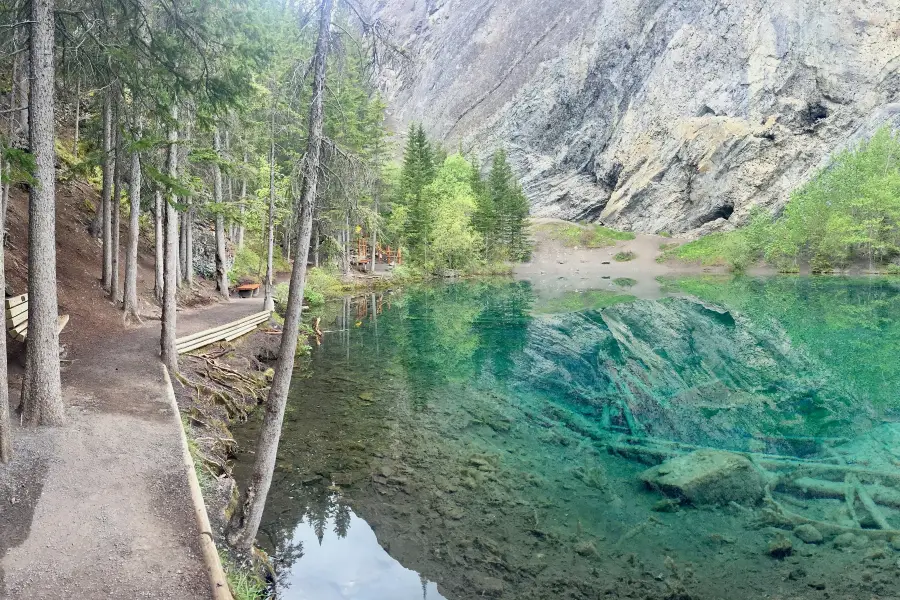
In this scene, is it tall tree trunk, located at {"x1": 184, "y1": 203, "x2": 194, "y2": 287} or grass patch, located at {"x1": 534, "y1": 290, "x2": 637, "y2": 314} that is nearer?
tall tree trunk, located at {"x1": 184, "y1": 203, "x2": 194, "y2": 287}

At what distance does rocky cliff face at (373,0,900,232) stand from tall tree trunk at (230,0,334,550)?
7667cm

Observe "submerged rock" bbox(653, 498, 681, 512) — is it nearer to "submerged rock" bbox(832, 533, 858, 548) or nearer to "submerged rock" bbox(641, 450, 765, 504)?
"submerged rock" bbox(641, 450, 765, 504)

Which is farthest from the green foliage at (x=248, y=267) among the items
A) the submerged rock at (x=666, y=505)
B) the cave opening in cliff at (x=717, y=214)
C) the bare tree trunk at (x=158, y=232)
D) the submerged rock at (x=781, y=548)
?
the cave opening in cliff at (x=717, y=214)

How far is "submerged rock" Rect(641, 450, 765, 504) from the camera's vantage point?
29.6 feet

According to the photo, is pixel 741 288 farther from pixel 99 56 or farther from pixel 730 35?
pixel 730 35

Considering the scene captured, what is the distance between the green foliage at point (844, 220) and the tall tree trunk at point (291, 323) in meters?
57.3

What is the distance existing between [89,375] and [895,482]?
→ 51.4 ft

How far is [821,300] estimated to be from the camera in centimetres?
3394

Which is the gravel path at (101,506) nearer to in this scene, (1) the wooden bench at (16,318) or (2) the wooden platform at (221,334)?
(1) the wooden bench at (16,318)

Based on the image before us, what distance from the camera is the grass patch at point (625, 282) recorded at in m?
51.8

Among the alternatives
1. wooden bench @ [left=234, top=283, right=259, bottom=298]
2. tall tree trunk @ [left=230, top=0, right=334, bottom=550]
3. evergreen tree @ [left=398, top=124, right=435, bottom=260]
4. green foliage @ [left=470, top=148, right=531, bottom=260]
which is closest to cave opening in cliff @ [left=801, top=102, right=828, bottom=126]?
green foliage @ [left=470, top=148, right=531, bottom=260]

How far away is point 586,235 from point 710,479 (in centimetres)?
7402

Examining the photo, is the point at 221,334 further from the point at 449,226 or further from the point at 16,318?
the point at 449,226

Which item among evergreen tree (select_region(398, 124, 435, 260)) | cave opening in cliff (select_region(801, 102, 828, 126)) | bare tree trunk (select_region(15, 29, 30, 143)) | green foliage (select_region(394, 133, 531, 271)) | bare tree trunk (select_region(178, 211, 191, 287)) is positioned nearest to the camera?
bare tree trunk (select_region(15, 29, 30, 143))
